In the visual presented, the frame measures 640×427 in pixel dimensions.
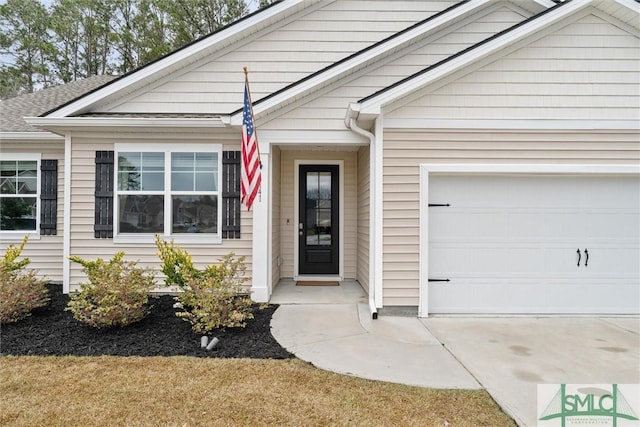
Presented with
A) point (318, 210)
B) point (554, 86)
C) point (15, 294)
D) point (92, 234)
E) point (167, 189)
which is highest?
point (554, 86)

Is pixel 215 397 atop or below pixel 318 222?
below

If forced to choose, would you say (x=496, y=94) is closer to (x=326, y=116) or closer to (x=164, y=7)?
(x=326, y=116)

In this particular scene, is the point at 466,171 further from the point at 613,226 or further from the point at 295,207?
the point at 295,207

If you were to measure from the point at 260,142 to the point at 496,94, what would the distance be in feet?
11.9

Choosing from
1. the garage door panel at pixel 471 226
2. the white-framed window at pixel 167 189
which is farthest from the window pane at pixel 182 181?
the garage door panel at pixel 471 226

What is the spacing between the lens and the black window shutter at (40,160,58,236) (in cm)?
707

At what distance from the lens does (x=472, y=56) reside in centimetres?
517

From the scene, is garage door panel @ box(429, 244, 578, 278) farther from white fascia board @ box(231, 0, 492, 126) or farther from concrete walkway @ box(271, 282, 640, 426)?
white fascia board @ box(231, 0, 492, 126)

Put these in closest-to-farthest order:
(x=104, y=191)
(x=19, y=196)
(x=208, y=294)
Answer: (x=208, y=294), (x=104, y=191), (x=19, y=196)

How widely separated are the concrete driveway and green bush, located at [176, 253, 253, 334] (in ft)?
8.30

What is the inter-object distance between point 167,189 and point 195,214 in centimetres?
62

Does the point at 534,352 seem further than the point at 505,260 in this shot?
No

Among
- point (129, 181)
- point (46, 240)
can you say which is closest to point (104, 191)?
point (129, 181)

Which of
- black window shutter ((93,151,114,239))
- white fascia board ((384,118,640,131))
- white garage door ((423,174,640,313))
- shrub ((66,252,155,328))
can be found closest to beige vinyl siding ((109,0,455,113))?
black window shutter ((93,151,114,239))
